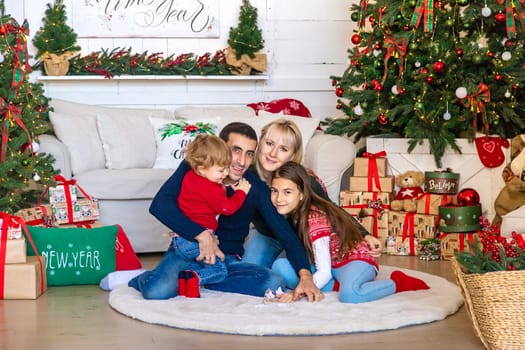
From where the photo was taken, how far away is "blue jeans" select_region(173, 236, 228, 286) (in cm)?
386

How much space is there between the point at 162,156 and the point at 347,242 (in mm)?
1934

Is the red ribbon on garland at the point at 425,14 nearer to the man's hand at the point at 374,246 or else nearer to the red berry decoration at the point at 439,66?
the red berry decoration at the point at 439,66

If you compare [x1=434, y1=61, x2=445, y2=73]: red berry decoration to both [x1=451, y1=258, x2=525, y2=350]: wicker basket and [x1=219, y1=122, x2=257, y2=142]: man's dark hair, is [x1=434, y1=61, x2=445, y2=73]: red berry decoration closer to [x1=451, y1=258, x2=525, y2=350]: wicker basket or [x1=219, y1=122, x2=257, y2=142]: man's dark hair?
[x1=219, y1=122, x2=257, y2=142]: man's dark hair

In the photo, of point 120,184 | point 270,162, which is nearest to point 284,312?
point 270,162

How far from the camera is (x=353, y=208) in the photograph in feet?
17.3

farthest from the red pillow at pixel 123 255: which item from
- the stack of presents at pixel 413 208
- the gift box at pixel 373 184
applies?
the gift box at pixel 373 184

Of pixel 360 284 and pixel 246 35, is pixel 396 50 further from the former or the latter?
pixel 360 284

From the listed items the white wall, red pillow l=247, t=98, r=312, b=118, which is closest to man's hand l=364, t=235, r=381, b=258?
red pillow l=247, t=98, r=312, b=118

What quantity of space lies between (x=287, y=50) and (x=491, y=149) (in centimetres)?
189

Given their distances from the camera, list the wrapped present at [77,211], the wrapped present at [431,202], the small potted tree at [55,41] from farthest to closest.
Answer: the small potted tree at [55,41] < the wrapped present at [431,202] < the wrapped present at [77,211]

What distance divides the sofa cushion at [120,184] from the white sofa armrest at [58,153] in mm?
75

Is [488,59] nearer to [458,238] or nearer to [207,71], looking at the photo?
[458,238]

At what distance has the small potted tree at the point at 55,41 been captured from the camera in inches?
232

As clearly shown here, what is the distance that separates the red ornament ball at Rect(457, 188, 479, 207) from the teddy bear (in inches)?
10.9
